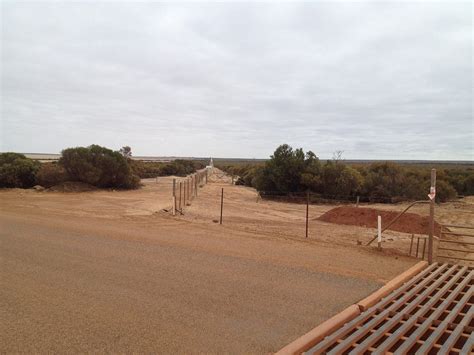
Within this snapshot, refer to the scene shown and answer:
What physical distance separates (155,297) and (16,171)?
1246 inches

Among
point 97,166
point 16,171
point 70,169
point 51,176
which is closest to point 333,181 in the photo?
point 97,166

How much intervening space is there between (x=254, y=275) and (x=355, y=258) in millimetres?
2926

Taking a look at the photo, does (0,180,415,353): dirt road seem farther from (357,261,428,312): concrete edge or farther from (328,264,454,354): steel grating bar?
(328,264,454,354): steel grating bar

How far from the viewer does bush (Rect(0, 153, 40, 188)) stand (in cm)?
3097

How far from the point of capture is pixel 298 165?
110 ft

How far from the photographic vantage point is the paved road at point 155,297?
4.28 m

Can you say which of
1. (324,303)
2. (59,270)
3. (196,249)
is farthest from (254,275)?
(59,270)

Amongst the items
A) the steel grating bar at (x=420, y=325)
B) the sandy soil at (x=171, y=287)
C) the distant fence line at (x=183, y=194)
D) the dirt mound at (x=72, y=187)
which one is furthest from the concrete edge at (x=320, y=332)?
the dirt mound at (x=72, y=187)

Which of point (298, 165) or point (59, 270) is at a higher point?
point (298, 165)

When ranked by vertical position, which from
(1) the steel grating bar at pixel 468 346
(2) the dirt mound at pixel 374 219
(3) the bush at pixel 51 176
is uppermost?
(3) the bush at pixel 51 176

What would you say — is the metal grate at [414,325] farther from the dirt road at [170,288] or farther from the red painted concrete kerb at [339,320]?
the dirt road at [170,288]

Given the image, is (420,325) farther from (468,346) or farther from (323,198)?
(323,198)

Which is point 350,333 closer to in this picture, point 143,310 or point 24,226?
point 143,310

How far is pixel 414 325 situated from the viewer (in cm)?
501
